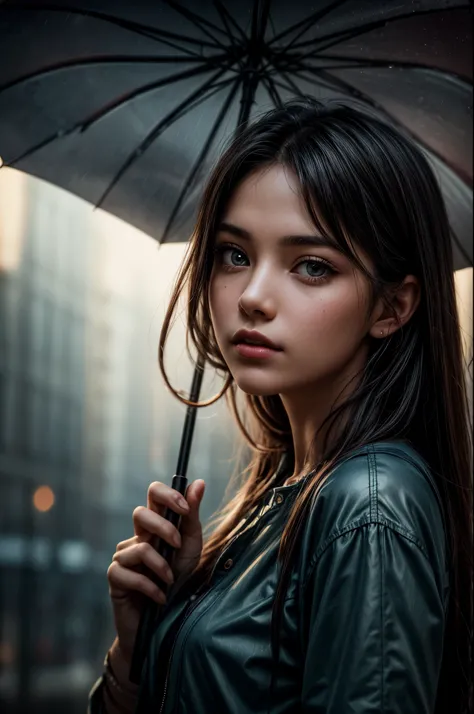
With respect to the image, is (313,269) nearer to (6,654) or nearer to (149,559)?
(149,559)

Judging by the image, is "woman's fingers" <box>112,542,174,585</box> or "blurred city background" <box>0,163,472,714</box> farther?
"blurred city background" <box>0,163,472,714</box>

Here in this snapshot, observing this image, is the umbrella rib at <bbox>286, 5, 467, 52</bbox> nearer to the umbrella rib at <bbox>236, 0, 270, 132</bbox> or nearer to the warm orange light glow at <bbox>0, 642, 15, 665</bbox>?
the umbrella rib at <bbox>236, 0, 270, 132</bbox>

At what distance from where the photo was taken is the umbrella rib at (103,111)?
213 centimetres

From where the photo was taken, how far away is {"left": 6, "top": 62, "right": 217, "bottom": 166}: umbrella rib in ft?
6.98

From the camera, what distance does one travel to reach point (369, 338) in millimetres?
1866

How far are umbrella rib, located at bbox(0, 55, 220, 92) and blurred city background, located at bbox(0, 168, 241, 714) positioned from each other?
618 inches

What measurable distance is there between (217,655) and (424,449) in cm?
58

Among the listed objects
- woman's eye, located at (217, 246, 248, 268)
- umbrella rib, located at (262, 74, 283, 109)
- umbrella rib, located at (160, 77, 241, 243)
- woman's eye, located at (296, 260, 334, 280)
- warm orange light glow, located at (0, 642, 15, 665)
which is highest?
umbrella rib, located at (262, 74, 283, 109)

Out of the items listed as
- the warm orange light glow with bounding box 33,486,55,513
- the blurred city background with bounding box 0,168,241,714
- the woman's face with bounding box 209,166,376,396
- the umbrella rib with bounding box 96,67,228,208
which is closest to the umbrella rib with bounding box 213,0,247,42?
the umbrella rib with bounding box 96,67,228,208

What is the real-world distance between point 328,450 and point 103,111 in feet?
3.17

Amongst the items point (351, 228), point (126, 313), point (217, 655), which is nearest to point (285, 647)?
point (217, 655)

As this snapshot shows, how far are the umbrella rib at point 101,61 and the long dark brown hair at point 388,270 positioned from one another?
0.29 metres

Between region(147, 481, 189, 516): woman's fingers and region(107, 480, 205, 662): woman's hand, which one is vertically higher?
region(147, 481, 189, 516): woman's fingers

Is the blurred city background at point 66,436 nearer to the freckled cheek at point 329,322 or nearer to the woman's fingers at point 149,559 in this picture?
the woman's fingers at point 149,559
